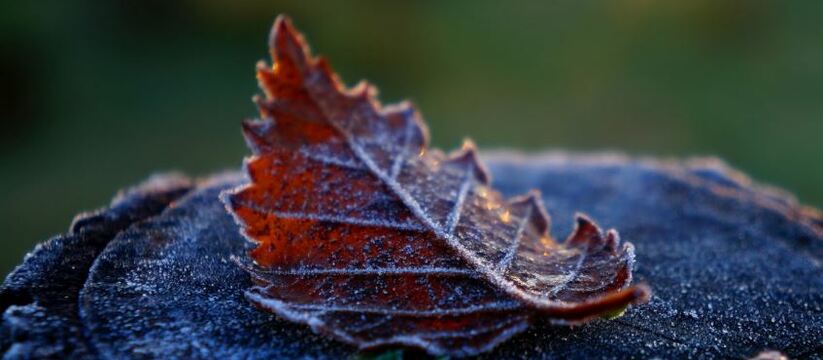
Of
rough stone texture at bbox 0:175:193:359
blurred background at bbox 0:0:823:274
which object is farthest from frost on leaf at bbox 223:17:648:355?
blurred background at bbox 0:0:823:274

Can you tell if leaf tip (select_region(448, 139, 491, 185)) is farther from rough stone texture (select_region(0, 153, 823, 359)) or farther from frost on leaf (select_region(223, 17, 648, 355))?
rough stone texture (select_region(0, 153, 823, 359))

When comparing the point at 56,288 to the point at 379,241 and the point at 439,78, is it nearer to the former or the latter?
the point at 379,241

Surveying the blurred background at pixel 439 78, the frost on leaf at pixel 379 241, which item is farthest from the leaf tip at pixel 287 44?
the blurred background at pixel 439 78

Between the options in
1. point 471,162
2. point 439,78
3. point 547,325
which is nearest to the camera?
point 547,325

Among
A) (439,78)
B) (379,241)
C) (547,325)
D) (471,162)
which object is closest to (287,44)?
(379,241)

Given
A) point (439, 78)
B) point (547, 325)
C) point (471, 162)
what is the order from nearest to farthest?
1. point (547, 325)
2. point (471, 162)
3. point (439, 78)

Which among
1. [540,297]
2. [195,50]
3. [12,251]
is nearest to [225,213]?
[540,297]

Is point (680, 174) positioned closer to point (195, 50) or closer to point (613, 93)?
point (613, 93)
